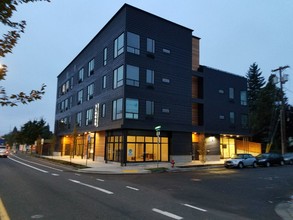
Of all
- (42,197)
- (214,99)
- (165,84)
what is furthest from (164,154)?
(42,197)

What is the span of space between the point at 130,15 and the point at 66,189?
2272cm

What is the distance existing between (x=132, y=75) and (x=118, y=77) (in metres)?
1.94

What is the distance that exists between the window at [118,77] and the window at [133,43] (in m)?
2.31

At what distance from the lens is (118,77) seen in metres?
30.7

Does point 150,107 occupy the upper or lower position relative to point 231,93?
lower

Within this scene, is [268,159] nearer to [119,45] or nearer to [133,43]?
[133,43]

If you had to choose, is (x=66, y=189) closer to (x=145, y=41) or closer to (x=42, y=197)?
(x=42, y=197)

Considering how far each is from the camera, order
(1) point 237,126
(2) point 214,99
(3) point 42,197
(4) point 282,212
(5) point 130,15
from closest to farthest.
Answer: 1. (4) point 282,212
2. (3) point 42,197
3. (5) point 130,15
4. (2) point 214,99
5. (1) point 237,126

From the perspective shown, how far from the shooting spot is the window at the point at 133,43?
29800 millimetres

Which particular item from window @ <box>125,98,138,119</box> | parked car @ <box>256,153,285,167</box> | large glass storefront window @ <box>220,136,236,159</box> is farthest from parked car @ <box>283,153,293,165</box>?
window @ <box>125,98,138,119</box>

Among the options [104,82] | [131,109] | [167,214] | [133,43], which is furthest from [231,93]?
[167,214]

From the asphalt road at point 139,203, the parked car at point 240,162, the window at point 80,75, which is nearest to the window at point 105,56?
the window at point 80,75

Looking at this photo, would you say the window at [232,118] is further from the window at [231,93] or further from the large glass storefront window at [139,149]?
the large glass storefront window at [139,149]

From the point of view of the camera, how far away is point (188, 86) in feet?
113
